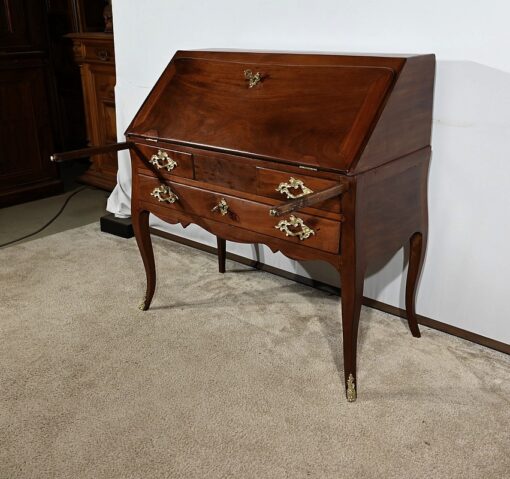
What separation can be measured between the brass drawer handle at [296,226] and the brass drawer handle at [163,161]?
467 mm

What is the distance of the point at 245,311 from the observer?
7.29 feet

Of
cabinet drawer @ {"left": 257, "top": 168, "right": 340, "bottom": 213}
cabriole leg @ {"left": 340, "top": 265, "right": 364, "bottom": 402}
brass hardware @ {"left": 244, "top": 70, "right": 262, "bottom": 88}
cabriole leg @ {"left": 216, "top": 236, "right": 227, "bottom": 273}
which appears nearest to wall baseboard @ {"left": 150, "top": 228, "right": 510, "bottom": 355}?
cabriole leg @ {"left": 216, "top": 236, "right": 227, "bottom": 273}

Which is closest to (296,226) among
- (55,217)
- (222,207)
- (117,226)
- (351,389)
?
(222,207)

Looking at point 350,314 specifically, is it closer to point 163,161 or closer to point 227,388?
point 227,388

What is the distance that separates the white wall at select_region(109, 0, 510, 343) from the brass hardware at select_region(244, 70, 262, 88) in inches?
15.2

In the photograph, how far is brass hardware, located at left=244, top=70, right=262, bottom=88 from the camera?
1814 mm

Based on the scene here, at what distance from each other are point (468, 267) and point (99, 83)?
98.2 inches

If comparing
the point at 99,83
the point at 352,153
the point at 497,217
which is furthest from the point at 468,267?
the point at 99,83

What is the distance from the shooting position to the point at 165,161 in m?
1.91

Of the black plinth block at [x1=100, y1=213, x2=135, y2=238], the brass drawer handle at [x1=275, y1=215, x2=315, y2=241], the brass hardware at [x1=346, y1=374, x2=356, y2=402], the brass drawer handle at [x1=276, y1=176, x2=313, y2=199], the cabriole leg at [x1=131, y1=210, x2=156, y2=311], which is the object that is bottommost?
the brass hardware at [x1=346, y1=374, x2=356, y2=402]

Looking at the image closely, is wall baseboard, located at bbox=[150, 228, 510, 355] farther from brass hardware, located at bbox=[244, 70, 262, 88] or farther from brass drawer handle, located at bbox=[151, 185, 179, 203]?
brass hardware, located at bbox=[244, 70, 262, 88]

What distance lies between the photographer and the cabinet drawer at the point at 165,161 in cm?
185

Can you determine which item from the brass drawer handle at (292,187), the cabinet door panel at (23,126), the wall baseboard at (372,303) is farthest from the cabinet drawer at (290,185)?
the cabinet door panel at (23,126)

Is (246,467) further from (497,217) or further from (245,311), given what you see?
(497,217)
